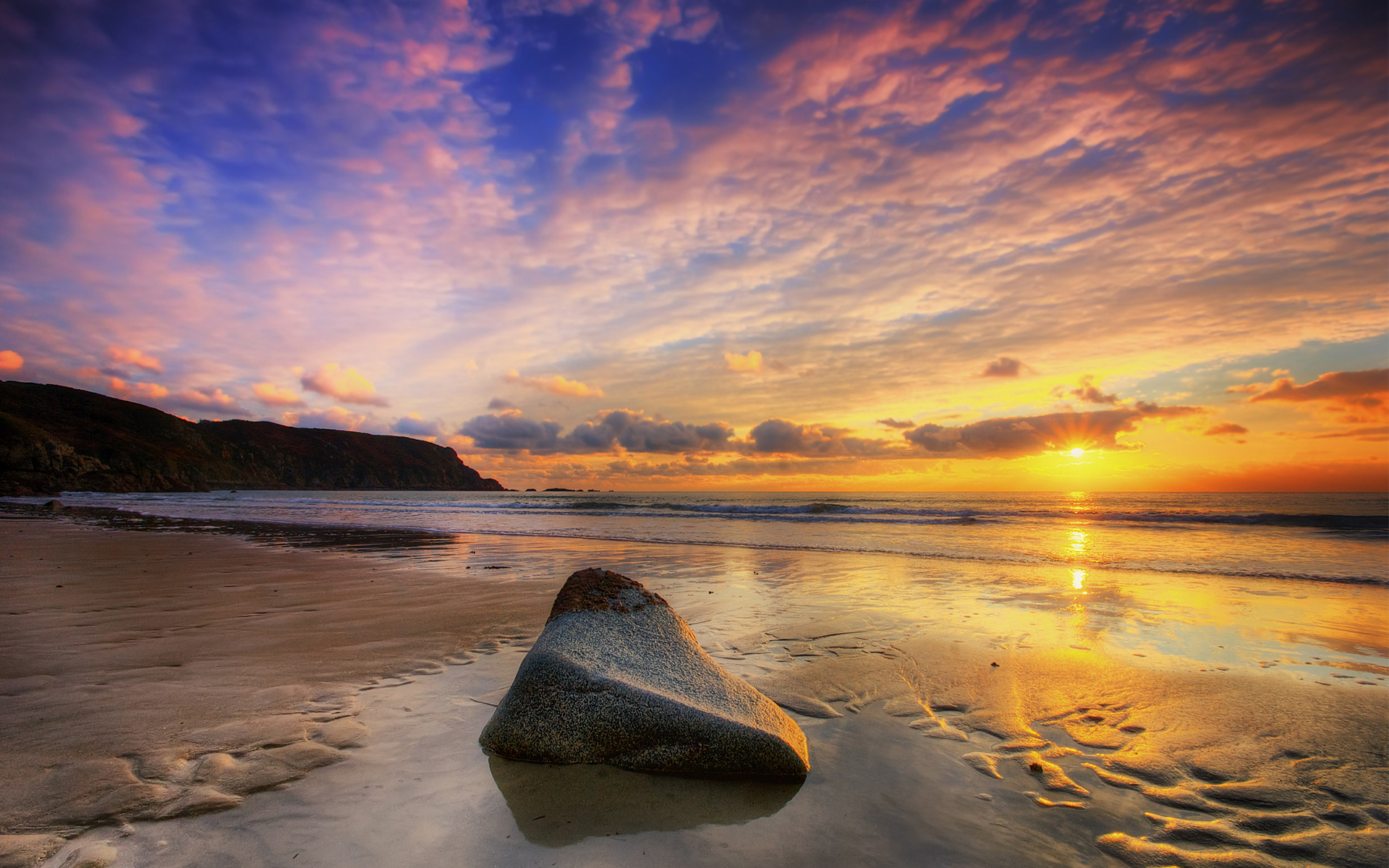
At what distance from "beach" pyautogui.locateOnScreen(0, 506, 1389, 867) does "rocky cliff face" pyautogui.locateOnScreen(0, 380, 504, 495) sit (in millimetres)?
A: 53804

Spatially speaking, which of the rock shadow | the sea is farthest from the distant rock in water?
the sea

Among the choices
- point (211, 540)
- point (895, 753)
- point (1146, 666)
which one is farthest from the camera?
point (211, 540)

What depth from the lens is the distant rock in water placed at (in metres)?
3.00

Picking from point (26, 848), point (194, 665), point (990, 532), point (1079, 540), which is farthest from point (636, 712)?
point (990, 532)

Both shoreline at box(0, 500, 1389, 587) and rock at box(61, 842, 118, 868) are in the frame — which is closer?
rock at box(61, 842, 118, 868)

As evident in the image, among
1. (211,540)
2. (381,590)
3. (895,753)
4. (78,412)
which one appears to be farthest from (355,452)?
(895,753)

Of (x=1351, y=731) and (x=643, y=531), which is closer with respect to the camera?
(x=1351, y=731)

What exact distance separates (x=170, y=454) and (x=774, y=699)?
8861 centimetres

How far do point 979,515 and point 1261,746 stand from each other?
1074 inches

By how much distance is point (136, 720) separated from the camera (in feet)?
11.4

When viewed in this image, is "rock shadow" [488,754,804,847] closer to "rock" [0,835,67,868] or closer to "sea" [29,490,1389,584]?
"rock" [0,835,67,868]

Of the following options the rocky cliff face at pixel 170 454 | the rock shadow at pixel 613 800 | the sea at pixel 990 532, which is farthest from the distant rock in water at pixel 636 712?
the rocky cliff face at pixel 170 454

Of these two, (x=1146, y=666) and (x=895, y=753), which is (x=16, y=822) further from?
(x=1146, y=666)

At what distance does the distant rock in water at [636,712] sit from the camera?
2996 mm
